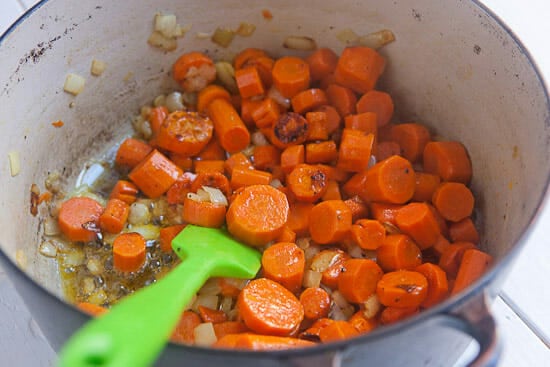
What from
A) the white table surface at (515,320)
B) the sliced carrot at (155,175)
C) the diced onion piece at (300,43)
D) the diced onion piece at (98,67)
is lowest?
the white table surface at (515,320)

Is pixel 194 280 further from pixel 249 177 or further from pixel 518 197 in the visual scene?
pixel 518 197

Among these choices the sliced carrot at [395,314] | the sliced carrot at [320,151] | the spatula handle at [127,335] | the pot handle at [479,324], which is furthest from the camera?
the sliced carrot at [320,151]

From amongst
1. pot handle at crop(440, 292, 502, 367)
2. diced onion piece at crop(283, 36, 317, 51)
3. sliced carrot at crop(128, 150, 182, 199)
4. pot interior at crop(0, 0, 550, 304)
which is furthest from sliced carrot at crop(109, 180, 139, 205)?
pot handle at crop(440, 292, 502, 367)

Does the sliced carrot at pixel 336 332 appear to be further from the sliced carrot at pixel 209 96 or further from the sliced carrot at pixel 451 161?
the sliced carrot at pixel 209 96

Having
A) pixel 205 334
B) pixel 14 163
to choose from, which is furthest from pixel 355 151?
pixel 14 163

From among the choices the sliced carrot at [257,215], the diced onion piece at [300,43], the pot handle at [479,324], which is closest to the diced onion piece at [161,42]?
the diced onion piece at [300,43]

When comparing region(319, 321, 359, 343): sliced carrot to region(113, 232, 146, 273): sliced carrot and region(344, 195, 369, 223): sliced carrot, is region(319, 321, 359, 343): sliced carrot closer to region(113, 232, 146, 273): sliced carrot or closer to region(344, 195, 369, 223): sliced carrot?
region(344, 195, 369, 223): sliced carrot
